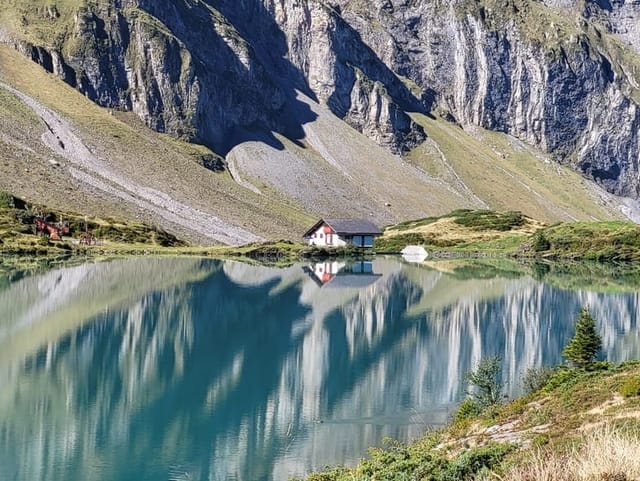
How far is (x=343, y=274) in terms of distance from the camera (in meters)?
93.3

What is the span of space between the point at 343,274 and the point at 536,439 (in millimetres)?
74209

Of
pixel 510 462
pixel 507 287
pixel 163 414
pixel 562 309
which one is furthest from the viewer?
pixel 507 287

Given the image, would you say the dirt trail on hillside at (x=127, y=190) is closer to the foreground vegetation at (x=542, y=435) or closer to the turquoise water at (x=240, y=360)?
the turquoise water at (x=240, y=360)

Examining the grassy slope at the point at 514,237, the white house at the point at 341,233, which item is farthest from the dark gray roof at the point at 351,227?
the grassy slope at the point at 514,237

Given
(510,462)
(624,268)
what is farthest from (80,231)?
(510,462)

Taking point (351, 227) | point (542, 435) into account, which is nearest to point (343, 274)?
point (351, 227)

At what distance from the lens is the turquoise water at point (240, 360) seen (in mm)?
25766

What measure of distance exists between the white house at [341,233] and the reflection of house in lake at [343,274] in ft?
57.5

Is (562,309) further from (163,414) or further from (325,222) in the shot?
(325,222)

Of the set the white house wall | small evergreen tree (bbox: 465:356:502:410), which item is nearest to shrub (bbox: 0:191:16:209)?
the white house wall

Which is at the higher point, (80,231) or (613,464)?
(80,231)

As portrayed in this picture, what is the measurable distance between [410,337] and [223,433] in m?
24.3

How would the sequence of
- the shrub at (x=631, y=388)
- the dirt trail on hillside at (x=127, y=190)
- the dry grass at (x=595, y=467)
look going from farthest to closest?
the dirt trail on hillside at (x=127, y=190), the shrub at (x=631, y=388), the dry grass at (x=595, y=467)

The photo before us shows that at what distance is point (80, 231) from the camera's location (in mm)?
117062
